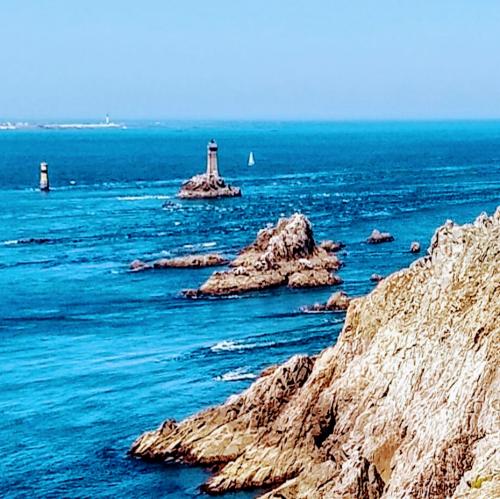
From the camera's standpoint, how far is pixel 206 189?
552 ft

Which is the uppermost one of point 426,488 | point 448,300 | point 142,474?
point 448,300

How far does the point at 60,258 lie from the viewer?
114m

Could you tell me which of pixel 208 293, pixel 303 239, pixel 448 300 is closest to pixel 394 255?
pixel 303 239

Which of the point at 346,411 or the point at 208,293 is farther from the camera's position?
the point at 208,293

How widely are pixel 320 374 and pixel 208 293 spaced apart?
4118cm

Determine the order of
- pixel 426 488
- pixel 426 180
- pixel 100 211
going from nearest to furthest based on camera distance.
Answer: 1. pixel 426 488
2. pixel 100 211
3. pixel 426 180

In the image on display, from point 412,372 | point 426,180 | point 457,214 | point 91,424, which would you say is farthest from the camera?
point 426,180

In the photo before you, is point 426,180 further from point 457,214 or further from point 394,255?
point 394,255

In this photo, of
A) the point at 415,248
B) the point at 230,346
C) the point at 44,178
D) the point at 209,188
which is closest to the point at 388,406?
the point at 230,346

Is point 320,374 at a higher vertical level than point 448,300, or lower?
lower

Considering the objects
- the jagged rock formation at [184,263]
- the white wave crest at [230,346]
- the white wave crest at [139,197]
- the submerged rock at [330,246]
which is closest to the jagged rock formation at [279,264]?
the jagged rock formation at [184,263]

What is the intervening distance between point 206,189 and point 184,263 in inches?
2471

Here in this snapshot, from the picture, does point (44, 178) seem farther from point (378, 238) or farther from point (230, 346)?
point (230, 346)

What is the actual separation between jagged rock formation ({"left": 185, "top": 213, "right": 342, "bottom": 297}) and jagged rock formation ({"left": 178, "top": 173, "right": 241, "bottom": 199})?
59.4 meters
